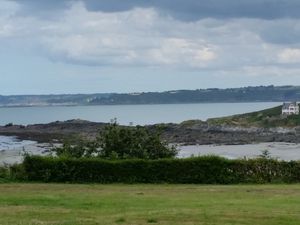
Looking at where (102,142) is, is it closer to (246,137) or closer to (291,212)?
(291,212)

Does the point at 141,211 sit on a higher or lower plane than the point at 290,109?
lower

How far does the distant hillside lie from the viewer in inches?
5055

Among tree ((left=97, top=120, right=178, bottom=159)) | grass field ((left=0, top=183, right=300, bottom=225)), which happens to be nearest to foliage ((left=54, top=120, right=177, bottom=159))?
tree ((left=97, top=120, right=178, bottom=159))

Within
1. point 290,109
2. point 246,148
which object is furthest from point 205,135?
point 290,109

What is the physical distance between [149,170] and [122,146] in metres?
3.65

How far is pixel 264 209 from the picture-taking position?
14.8 meters

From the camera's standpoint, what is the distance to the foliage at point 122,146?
3056cm

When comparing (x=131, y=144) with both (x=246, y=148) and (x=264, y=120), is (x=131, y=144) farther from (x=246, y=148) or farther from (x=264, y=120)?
(x=264, y=120)

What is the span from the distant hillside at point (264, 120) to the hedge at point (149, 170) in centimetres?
9940

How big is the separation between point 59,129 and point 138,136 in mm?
87318

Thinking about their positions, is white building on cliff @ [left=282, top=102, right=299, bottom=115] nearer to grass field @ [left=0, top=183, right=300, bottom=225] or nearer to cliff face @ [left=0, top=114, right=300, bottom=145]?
cliff face @ [left=0, top=114, right=300, bottom=145]

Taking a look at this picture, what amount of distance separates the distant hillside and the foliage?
97827mm

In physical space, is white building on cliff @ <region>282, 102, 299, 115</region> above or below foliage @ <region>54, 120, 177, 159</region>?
above

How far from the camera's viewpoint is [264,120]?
5310 inches
